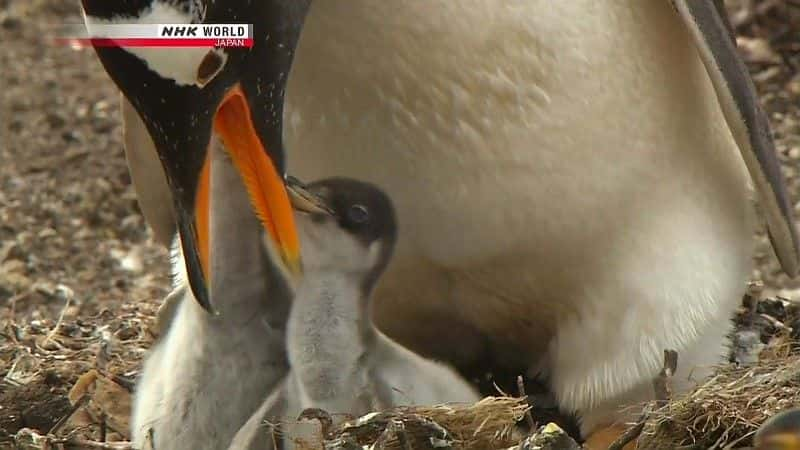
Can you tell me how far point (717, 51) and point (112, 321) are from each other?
67.8 inches

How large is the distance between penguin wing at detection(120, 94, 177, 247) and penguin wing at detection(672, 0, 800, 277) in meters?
1.10

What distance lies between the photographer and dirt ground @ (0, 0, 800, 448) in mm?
3785

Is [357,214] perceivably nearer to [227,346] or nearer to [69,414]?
[227,346]

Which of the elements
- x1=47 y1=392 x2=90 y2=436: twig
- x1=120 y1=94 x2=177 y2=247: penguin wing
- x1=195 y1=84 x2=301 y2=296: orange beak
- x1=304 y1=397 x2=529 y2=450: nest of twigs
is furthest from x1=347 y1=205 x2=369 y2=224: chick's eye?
x1=47 y1=392 x2=90 y2=436: twig

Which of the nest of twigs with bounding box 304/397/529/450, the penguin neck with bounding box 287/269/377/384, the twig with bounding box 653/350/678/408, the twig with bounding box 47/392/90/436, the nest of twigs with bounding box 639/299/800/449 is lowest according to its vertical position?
the twig with bounding box 47/392/90/436

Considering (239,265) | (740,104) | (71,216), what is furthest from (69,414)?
(71,216)

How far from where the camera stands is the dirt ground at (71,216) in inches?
149

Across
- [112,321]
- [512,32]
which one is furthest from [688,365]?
[112,321]

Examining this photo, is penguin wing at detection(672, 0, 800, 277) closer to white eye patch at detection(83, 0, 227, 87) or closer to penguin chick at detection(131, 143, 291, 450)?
penguin chick at detection(131, 143, 291, 450)

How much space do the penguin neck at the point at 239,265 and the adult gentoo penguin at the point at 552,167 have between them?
0.57 ft

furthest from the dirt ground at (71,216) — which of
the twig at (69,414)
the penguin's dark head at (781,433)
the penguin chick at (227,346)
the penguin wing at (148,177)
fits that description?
the penguin's dark head at (781,433)

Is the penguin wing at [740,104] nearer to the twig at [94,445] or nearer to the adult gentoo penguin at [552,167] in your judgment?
the adult gentoo penguin at [552,167]

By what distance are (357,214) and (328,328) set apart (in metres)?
0.20

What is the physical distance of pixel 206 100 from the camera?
261cm
